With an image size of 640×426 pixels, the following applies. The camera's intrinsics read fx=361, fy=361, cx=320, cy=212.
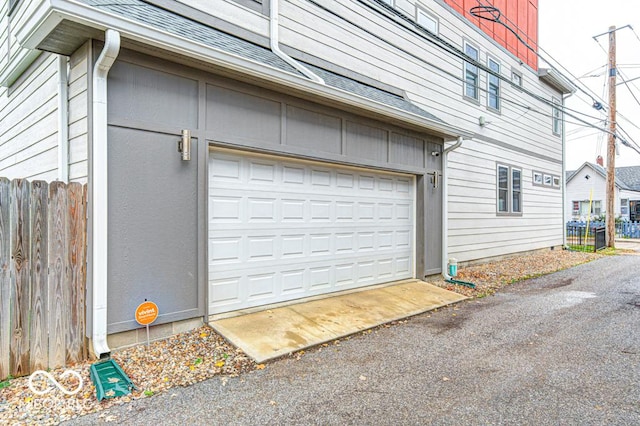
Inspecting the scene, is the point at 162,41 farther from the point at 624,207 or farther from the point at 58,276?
the point at 624,207

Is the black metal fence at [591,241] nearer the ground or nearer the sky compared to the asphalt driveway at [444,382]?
nearer the sky

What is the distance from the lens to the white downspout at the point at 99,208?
3533 millimetres

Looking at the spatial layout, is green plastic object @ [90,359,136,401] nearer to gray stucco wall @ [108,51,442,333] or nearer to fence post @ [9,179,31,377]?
gray stucco wall @ [108,51,442,333]

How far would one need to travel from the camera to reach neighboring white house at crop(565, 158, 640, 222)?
92.0 feet

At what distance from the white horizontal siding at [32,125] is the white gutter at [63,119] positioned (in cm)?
38

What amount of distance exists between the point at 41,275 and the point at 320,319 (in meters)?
3.16

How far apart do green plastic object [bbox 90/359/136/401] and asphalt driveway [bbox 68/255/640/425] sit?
194 mm

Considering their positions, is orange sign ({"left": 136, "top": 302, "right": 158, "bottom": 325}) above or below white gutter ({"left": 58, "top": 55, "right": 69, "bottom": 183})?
below

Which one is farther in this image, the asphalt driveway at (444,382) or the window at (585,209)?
the window at (585,209)

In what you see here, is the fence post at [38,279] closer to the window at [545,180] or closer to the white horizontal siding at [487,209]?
the white horizontal siding at [487,209]

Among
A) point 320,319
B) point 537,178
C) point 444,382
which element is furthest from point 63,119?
point 537,178

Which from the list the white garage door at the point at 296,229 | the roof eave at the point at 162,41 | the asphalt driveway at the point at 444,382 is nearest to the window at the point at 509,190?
the white garage door at the point at 296,229

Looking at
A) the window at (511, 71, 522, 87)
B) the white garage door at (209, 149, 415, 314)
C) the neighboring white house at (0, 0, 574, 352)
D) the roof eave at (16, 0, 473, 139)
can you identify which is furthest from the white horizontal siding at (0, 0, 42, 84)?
the window at (511, 71, 522, 87)

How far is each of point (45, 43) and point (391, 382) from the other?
491 cm
